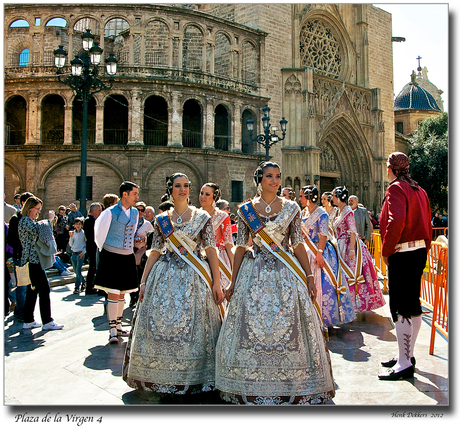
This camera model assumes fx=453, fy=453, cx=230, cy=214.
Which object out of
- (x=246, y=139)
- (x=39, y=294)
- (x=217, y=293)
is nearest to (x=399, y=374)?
(x=217, y=293)

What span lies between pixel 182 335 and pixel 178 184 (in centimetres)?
148

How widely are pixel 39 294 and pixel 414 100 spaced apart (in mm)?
47876

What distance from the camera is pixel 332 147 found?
31875mm

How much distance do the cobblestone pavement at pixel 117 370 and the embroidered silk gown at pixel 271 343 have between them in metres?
0.21

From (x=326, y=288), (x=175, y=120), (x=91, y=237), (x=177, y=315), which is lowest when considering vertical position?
(x=326, y=288)

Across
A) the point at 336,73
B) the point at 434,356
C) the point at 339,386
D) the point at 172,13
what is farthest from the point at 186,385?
the point at 336,73

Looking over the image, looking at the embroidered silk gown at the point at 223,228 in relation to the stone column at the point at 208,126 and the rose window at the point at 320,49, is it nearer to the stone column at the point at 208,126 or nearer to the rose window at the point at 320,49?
the stone column at the point at 208,126

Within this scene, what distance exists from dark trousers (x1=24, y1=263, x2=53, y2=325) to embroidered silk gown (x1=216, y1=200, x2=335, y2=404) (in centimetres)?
401

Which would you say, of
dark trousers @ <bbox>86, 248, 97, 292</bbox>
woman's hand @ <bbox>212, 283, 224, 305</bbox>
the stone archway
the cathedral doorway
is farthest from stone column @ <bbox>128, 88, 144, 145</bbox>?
woman's hand @ <bbox>212, 283, 224, 305</bbox>

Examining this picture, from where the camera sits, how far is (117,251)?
630 centimetres

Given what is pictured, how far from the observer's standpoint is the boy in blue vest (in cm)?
617

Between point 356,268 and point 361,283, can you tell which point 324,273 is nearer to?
point 356,268

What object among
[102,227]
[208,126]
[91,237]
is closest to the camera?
[102,227]

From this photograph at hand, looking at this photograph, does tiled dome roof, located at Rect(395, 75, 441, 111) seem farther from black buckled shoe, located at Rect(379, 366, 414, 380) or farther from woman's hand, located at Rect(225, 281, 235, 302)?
woman's hand, located at Rect(225, 281, 235, 302)
